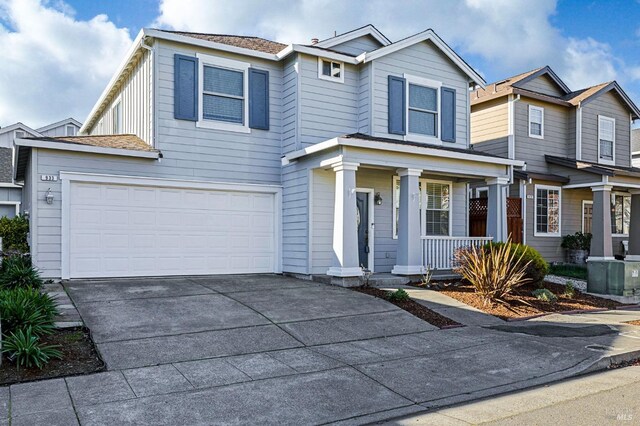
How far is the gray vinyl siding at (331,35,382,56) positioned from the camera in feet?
47.6

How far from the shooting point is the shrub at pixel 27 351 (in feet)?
19.4

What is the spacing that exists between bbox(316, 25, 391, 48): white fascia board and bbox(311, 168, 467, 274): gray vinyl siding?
353 cm

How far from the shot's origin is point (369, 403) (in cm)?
536

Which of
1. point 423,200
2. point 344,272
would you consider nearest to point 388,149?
point 344,272

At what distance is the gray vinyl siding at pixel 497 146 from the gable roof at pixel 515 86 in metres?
1.47

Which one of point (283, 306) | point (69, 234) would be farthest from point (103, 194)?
point (283, 306)

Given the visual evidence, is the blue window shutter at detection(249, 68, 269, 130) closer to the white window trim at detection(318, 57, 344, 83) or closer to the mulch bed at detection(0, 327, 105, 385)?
the white window trim at detection(318, 57, 344, 83)

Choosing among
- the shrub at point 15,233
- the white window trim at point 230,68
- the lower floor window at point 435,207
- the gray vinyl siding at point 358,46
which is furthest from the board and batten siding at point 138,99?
the lower floor window at point 435,207

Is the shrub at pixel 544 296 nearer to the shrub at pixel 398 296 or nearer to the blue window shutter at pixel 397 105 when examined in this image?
the shrub at pixel 398 296

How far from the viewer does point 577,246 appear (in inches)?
715

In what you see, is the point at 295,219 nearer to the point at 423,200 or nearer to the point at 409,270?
the point at 409,270

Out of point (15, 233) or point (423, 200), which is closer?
point (15, 233)

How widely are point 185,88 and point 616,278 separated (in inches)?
430

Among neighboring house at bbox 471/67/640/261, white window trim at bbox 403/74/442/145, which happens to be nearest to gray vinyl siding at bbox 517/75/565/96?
neighboring house at bbox 471/67/640/261
